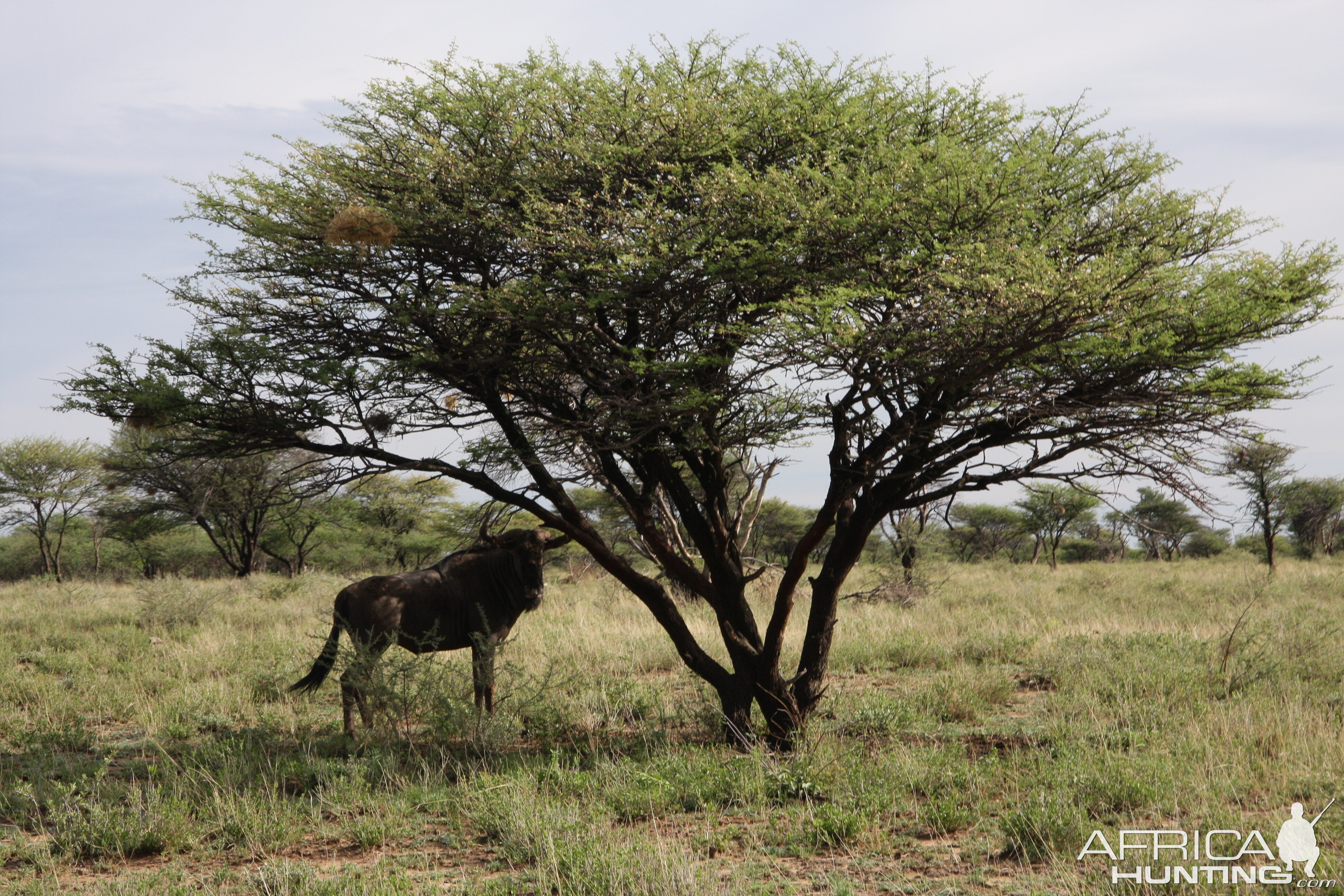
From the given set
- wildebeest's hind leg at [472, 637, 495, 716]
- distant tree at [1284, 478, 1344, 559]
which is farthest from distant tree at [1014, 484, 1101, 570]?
wildebeest's hind leg at [472, 637, 495, 716]

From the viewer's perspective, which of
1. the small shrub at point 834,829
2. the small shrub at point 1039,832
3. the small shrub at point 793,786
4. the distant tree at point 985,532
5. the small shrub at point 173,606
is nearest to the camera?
the small shrub at point 1039,832

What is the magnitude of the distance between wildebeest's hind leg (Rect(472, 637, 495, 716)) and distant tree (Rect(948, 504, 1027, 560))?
120 feet

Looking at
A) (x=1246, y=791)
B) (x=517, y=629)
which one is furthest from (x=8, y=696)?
(x=1246, y=791)

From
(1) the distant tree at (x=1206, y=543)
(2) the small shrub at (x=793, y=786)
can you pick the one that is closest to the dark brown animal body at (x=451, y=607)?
(2) the small shrub at (x=793, y=786)

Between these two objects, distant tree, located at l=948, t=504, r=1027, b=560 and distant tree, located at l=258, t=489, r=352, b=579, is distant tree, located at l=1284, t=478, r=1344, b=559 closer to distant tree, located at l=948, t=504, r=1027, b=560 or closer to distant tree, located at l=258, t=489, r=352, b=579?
distant tree, located at l=948, t=504, r=1027, b=560

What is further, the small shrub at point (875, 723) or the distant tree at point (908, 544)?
the distant tree at point (908, 544)

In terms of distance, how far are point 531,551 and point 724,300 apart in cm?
293

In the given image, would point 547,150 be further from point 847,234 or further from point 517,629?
point 517,629

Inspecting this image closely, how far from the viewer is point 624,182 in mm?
7047

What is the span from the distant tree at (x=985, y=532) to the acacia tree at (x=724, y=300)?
35965 mm

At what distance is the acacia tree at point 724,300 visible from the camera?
238 inches

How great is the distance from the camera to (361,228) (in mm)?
6977

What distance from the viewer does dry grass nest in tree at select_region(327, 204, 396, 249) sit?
694 centimetres

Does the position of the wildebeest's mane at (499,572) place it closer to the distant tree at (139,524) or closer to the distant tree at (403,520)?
the distant tree at (139,524)
